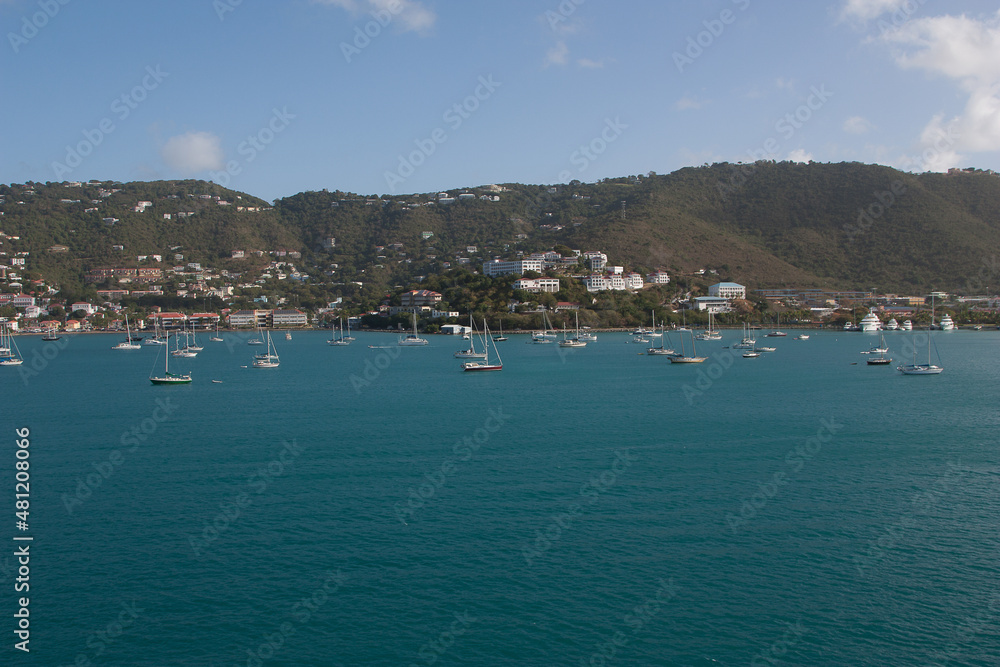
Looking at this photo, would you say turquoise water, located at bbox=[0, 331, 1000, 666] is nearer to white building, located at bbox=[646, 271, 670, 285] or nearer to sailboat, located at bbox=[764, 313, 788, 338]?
sailboat, located at bbox=[764, 313, 788, 338]

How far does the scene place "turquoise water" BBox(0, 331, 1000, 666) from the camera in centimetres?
853

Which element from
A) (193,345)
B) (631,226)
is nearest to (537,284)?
(631,226)

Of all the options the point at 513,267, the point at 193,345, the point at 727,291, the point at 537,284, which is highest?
the point at 513,267

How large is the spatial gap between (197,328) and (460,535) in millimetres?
88511

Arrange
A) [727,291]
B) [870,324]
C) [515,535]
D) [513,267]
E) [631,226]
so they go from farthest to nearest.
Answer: [631,226], [513,267], [727,291], [870,324], [515,535]

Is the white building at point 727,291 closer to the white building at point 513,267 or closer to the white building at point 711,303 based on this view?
the white building at point 711,303

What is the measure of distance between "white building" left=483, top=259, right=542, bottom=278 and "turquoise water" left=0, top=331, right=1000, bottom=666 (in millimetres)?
72958

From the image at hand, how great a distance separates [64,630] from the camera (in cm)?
874

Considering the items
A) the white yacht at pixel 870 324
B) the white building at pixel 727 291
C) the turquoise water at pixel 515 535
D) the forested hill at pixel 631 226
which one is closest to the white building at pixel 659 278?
the forested hill at pixel 631 226

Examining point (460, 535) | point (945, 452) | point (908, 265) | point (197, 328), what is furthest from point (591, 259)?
point (460, 535)

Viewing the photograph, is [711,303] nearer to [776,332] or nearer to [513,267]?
[776,332]

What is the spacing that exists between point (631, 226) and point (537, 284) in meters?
31.7

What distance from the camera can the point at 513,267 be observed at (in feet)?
321

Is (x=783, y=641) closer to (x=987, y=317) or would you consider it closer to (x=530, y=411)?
(x=530, y=411)
